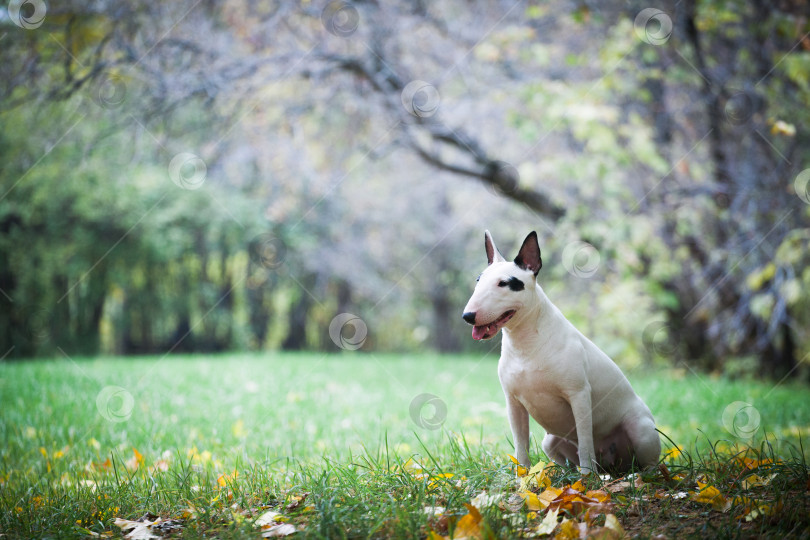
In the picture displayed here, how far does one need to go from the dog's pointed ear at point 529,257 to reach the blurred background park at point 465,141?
3.21 m

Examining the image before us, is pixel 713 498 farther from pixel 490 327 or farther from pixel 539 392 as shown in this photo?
pixel 490 327

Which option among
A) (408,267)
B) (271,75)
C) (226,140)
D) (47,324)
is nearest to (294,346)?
(408,267)

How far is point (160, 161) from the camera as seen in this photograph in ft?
46.2

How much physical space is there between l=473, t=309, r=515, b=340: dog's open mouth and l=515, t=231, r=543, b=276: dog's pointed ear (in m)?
0.24

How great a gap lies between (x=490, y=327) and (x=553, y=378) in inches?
15.7

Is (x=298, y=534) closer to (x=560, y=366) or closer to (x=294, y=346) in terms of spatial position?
(x=560, y=366)

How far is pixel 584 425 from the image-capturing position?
2893 millimetres

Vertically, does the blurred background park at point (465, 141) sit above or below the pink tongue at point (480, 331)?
above

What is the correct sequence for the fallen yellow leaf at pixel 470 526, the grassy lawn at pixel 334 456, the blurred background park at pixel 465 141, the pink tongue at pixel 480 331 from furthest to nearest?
the blurred background park at pixel 465 141
the pink tongue at pixel 480 331
the grassy lawn at pixel 334 456
the fallen yellow leaf at pixel 470 526

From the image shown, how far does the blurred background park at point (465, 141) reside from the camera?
20.6 ft

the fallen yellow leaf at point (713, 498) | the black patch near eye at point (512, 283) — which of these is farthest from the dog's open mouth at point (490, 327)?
the fallen yellow leaf at point (713, 498)

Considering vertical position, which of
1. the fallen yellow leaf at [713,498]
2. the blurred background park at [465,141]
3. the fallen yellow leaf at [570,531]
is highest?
the blurred background park at [465,141]

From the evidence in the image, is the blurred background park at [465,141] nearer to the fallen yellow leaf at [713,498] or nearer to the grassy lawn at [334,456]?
the grassy lawn at [334,456]

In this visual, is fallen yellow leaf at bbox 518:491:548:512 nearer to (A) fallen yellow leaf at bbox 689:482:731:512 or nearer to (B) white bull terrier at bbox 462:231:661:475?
(B) white bull terrier at bbox 462:231:661:475
